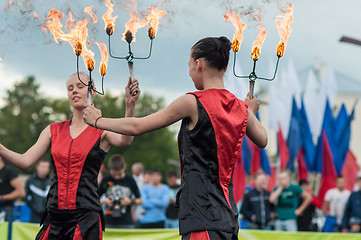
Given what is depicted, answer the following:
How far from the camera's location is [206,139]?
3.37 meters

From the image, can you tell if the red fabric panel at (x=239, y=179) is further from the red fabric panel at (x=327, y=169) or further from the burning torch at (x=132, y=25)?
the burning torch at (x=132, y=25)

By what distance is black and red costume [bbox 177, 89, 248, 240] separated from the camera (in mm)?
3279

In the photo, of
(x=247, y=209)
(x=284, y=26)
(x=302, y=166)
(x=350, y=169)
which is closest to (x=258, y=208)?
(x=247, y=209)

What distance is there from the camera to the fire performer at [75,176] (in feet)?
14.1

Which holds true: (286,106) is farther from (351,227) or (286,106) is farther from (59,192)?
(59,192)

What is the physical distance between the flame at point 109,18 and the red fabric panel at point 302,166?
50.5ft

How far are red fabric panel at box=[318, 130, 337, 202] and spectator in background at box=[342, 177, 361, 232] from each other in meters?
6.72

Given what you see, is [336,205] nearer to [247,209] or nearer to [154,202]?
[247,209]

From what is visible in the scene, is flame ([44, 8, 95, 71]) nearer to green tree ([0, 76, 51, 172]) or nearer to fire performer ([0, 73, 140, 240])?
fire performer ([0, 73, 140, 240])

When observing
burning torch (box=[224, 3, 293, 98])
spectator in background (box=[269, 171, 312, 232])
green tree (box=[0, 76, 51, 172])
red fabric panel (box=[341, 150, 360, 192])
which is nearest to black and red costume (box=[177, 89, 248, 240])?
burning torch (box=[224, 3, 293, 98])

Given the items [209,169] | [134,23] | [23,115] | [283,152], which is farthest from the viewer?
[23,115]

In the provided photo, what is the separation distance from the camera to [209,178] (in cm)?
335

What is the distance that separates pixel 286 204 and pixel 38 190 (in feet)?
16.6

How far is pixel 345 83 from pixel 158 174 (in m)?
71.8
